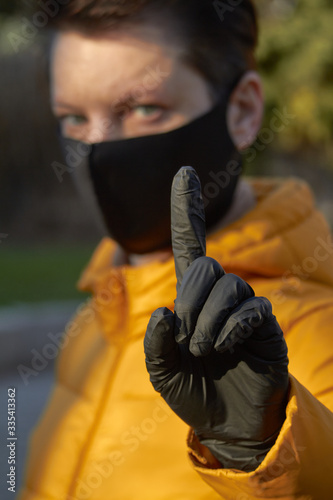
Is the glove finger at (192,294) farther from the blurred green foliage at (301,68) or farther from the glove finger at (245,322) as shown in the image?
the blurred green foliage at (301,68)

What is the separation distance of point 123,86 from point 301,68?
11266 mm

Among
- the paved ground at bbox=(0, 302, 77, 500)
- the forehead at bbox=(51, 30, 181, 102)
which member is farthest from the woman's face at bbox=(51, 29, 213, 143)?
the paved ground at bbox=(0, 302, 77, 500)

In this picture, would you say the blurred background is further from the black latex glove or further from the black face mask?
the black latex glove

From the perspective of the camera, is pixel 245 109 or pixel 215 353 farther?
pixel 245 109

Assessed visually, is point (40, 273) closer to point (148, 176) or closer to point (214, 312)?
point (148, 176)

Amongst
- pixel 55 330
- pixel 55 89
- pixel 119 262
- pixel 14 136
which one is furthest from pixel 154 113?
pixel 14 136

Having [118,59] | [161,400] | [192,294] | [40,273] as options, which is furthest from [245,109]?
[40,273]

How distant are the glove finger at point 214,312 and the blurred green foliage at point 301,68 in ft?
37.0

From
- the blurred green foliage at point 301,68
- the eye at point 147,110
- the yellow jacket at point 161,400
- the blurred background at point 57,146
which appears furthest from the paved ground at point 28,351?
the blurred green foliage at point 301,68

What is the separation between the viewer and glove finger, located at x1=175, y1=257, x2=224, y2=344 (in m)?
0.85

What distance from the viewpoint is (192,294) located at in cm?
86

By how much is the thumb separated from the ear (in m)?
0.76

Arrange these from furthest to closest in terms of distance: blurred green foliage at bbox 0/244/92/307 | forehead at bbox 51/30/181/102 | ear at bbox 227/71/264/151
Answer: blurred green foliage at bbox 0/244/92/307, ear at bbox 227/71/264/151, forehead at bbox 51/30/181/102

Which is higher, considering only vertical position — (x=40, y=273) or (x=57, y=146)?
(x=40, y=273)
